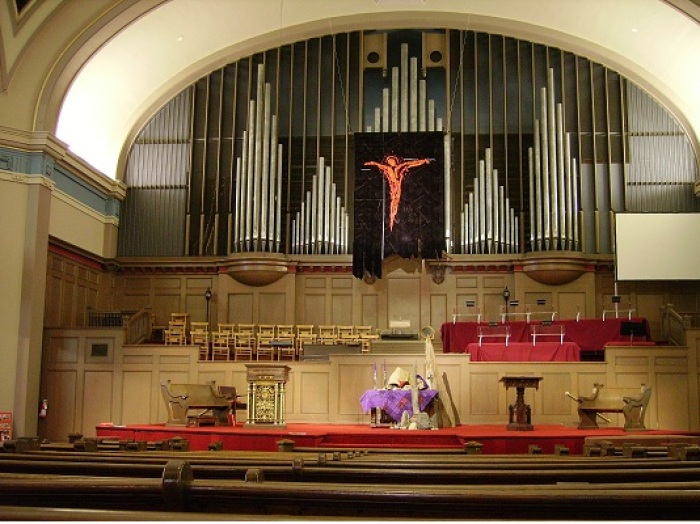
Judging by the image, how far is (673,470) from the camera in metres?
3.43

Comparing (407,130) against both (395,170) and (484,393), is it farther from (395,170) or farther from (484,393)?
(484,393)

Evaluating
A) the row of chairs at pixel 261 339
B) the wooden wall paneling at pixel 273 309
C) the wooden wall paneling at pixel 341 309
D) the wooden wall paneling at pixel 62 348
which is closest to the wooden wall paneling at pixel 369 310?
the wooden wall paneling at pixel 341 309

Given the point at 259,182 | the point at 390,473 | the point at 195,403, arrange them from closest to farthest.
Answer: the point at 390,473
the point at 195,403
the point at 259,182

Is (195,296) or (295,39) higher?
(295,39)

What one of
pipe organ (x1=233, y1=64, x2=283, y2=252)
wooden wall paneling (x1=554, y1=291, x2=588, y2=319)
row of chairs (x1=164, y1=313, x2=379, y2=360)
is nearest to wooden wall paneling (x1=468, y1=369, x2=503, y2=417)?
row of chairs (x1=164, y1=313, x2=379, y2=360)

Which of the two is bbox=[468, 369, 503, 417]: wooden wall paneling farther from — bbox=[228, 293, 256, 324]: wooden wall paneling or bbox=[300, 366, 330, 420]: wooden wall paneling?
bbox=[228, 293, 256, 324]: wooden wall paneling

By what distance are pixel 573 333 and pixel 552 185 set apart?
350 centimetres

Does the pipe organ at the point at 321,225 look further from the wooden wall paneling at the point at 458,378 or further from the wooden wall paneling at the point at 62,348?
the wooden wall paneling at the point at 62,348

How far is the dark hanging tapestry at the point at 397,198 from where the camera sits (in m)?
16.7

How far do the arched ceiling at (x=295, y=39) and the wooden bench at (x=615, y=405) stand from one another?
7587 mm

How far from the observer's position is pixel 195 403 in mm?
11727

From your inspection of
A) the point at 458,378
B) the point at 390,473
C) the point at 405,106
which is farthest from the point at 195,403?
the point at 405,106

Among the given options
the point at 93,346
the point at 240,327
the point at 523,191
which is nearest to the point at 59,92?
the point at 93,346

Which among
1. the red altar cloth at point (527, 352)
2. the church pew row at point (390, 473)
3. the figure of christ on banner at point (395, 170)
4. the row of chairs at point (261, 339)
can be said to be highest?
the figure of christ on banner at point (395, 170)
